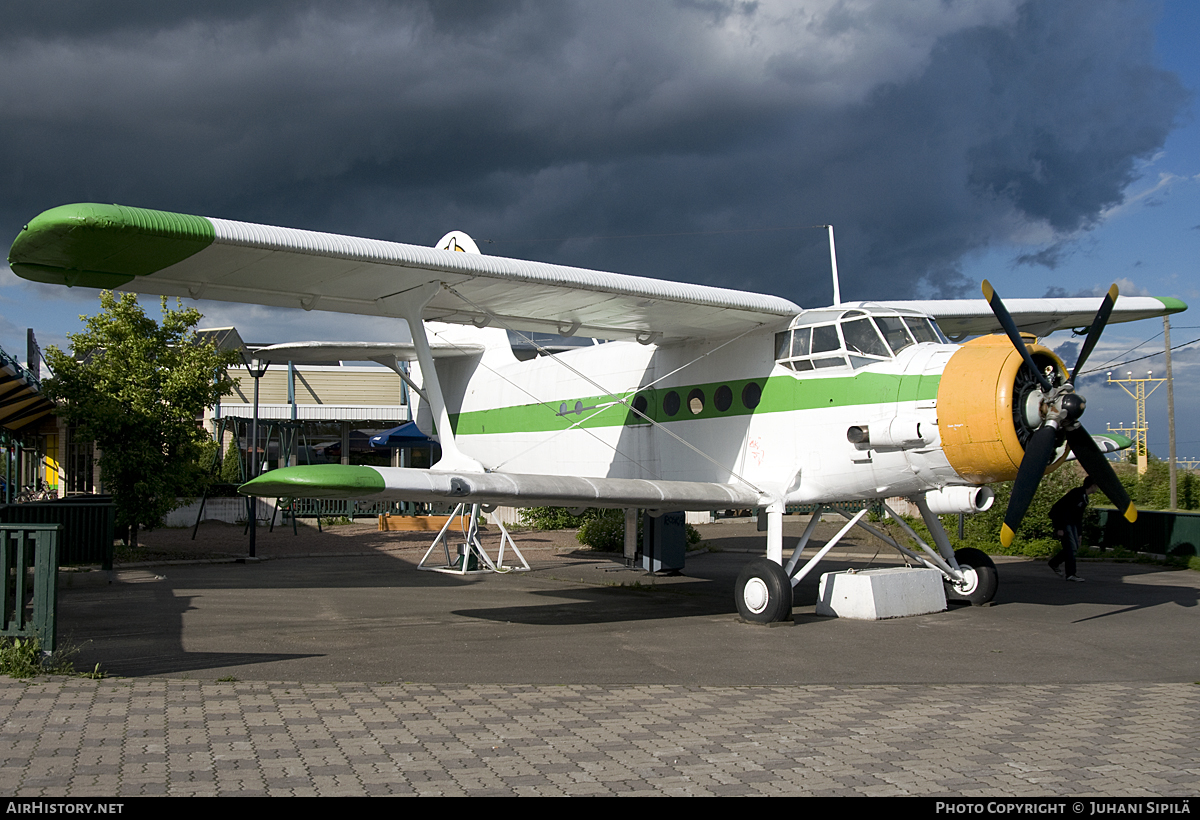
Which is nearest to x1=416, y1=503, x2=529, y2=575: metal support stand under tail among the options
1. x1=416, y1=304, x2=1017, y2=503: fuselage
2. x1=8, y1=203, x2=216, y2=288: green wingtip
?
x1=416, y1=304, x2=1017, y2=503: fuselage

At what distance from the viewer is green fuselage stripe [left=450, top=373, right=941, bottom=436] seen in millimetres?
10883

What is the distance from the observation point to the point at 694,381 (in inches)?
539

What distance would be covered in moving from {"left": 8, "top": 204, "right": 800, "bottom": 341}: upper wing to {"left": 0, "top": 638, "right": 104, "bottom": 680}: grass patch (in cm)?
376

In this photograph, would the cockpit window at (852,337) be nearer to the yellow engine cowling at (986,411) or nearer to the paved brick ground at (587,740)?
the yellow engine cowling at (986,411)

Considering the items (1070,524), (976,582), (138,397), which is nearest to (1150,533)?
(1070,524)

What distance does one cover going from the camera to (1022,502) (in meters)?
9.99

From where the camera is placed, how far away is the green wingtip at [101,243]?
8.38m

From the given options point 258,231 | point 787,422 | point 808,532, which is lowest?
point 808,532

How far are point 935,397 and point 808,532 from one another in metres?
2.54

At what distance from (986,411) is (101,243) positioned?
9361 millimetres

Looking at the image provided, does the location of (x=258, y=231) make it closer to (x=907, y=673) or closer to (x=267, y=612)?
(x=267, y=612)

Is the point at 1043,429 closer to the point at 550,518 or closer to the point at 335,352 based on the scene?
the point at 335,352
